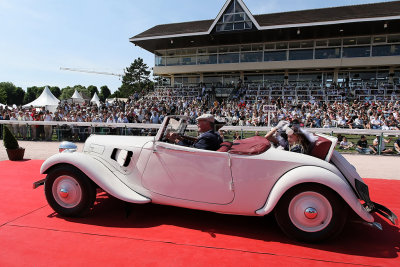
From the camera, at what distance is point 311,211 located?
3160 mm

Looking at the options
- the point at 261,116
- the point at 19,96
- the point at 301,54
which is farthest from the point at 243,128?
the point at 19,96

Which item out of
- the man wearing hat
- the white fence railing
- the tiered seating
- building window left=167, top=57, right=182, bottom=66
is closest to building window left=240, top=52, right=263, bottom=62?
the tiered seating

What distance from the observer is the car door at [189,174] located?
11.0 feet

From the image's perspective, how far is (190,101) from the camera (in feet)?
79.4

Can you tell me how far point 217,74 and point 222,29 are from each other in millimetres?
5221

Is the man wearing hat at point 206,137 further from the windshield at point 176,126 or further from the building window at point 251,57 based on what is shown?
the building window at point 251,57

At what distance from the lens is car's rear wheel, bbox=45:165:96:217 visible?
3764mm

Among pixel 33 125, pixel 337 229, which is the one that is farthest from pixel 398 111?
pixel 33 125

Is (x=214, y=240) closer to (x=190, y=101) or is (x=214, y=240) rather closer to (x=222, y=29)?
(x=190, y=101)

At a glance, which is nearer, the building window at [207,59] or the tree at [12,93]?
the building window at [207,59]

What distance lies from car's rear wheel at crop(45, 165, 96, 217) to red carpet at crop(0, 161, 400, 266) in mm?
175

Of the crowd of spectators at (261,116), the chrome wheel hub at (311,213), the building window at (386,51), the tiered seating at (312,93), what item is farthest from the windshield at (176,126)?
the building window at (386,51)

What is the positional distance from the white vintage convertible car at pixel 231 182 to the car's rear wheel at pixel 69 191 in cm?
1

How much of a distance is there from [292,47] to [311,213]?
27.1 m
